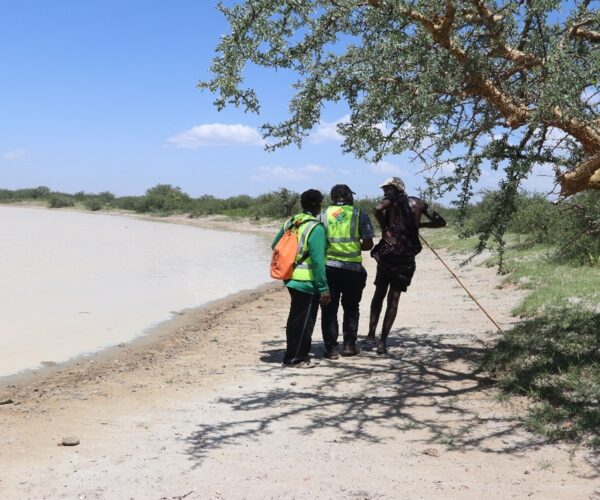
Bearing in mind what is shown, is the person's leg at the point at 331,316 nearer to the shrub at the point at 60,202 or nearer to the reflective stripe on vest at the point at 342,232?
the reflective stripe on vest at the point at 342,232

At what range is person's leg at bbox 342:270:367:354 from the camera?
25.5 feet

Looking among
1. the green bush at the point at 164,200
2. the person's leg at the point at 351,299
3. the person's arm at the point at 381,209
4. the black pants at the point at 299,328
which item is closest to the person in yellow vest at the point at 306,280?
the black pants at the point at 299,328

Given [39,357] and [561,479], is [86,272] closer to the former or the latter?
[39,357]

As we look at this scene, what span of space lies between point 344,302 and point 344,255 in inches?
21.3

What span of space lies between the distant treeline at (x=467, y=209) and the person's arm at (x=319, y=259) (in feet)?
4.54

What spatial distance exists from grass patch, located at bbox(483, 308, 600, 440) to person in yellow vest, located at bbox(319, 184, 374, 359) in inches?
62.9

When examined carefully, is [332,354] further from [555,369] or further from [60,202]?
[60,202]

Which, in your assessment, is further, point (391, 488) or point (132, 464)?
point (132, 464)

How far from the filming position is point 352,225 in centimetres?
771

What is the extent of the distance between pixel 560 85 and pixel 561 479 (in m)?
2.56

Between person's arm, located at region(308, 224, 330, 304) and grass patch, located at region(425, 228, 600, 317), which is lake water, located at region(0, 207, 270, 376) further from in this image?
grass patch, located at region(425, 228, 600, 317)

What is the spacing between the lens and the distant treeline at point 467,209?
734 centimetres

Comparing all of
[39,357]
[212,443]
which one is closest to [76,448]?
[212,443]

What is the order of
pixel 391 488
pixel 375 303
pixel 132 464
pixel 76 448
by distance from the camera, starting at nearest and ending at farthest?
pixel 391 488
pixel 132 464
pixel 76 448
pixel 375 303
